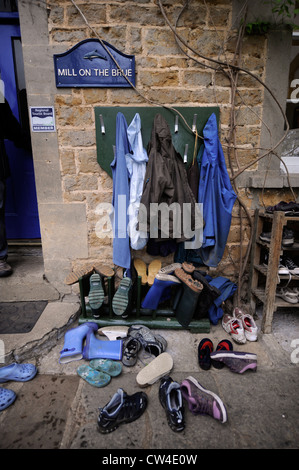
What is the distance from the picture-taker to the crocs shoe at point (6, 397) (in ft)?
4.99

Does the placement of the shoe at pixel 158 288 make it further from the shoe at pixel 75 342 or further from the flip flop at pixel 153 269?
the shoe at pixel 75 342

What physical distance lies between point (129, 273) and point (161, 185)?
96 centimetres

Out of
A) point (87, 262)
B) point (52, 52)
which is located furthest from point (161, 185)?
point (52, 52)

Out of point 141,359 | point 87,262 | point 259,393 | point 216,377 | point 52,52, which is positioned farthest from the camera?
point 87,262

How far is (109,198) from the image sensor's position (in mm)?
2508

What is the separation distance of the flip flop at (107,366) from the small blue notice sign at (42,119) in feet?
7.20

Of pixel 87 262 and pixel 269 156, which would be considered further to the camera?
pixel 87 262

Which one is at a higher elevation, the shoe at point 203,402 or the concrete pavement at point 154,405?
the shoe at point 203,402

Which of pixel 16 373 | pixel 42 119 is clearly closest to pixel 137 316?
pixel 16 373

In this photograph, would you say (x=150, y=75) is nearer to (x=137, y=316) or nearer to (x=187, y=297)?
(x=187, y=297)

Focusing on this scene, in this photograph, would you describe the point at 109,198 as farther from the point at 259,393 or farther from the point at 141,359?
the point at 259,393

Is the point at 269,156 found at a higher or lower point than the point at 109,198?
higher

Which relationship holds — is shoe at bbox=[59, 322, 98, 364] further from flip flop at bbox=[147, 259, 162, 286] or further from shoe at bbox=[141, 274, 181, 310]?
flip flop at bbox=[147, 259, 162, 286]

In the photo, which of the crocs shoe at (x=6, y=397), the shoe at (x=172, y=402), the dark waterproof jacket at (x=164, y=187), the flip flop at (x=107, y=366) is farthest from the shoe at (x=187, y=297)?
the crocs shoe at (x=6, y=397)
